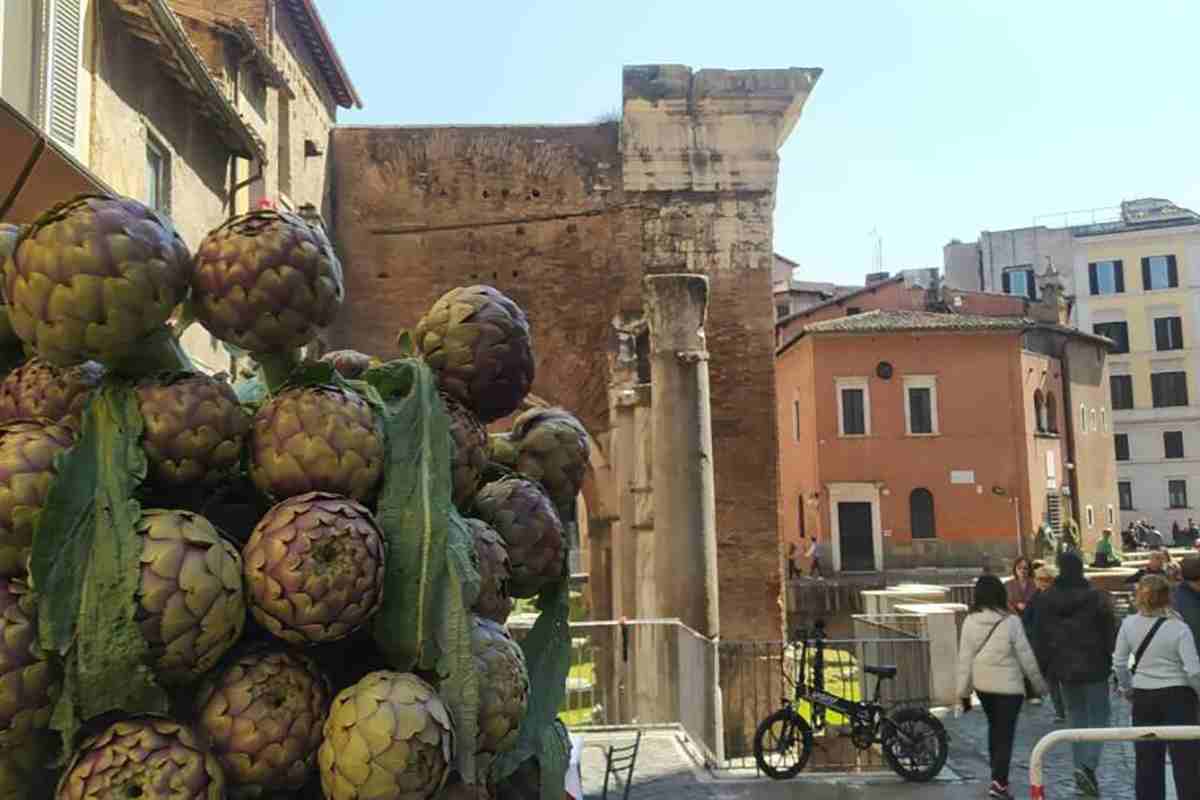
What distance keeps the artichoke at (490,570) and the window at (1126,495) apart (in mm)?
44713

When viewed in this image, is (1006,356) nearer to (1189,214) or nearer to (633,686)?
(1189,214)

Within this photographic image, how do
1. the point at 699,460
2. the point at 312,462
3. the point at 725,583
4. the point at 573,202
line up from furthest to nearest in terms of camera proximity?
the point at 573,202
the point at 725,583
the point at 699,460
the point at 312,462

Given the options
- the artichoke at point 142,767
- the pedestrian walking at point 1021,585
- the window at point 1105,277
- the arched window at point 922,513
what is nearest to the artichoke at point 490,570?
the artichoke at point 142,767

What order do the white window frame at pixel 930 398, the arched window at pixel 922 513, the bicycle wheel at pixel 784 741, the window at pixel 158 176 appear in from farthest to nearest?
the white window frame at pixel 930 398 < the arched window at pixel 922 513 < the window at pixel 158 176 < the bicycle wheel at pixel 784 741

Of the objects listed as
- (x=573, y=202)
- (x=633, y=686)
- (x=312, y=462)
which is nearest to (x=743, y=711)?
(x=633, y=686)

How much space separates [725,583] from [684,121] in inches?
225

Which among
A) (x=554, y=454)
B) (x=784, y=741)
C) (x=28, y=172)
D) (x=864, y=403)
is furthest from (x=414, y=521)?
(x=864, y=403)

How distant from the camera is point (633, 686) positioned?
369 inches

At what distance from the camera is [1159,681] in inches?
219

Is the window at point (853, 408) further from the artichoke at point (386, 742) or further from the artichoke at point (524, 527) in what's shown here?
the artichoke at point (386, 742)

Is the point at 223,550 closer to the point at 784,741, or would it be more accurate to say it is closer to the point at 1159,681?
the point at 1159,681

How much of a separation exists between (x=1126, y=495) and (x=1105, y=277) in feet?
28.1

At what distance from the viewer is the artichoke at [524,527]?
6.37 ft

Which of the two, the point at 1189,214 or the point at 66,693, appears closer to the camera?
the point at 66,693
